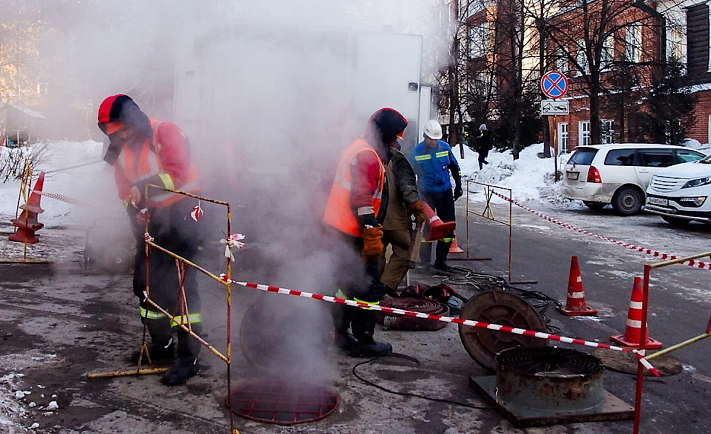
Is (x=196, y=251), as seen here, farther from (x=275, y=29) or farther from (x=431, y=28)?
(x=431, y=28)

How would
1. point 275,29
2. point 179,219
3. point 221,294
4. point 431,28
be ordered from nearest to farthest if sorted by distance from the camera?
1. point 179,219
2. point 275,29
3. point 221,294
4. point 431,28

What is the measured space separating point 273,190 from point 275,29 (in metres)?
1.24

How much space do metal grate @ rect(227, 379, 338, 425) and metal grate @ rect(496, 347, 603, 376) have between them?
3.23 ft

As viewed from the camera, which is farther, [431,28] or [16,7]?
[431,28]

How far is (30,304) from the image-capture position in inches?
203

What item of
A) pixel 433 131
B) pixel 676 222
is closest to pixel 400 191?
pixel 433 131

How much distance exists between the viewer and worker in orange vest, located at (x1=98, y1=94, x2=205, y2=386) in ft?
11.9

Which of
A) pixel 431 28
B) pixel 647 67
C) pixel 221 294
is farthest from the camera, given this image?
pixel 647 67

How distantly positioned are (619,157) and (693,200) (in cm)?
280

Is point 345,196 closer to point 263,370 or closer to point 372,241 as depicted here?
point 372,241

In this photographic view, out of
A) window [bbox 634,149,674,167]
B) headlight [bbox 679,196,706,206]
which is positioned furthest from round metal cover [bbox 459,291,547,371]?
window [bbox 634,149,674,167]

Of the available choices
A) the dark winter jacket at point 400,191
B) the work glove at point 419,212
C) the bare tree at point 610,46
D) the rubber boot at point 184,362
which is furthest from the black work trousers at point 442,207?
the bare tree at point 610,46

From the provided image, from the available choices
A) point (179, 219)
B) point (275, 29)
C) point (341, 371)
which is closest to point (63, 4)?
point (275, 29)

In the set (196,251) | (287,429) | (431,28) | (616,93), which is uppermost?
(616,93)
